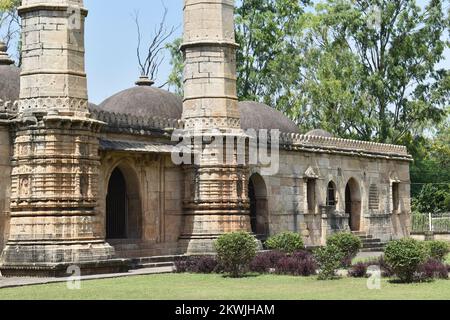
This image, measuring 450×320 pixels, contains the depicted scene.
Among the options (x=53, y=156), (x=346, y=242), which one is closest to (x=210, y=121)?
(x=346, y=242)

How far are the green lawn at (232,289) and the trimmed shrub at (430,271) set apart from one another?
294 millimetres

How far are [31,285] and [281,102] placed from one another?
83.4 feet

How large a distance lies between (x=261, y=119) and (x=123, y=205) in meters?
6.62

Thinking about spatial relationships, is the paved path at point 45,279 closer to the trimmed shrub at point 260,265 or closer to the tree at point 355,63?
the trimmed shrub at point 260,265

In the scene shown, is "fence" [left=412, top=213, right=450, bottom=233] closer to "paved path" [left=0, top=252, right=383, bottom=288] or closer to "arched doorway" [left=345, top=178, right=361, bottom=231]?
"arched doorway" [left=345, top=178, right=361, bottom=231]

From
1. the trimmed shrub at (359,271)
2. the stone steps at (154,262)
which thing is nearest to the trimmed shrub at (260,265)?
the trimmed shrub at (359,271)

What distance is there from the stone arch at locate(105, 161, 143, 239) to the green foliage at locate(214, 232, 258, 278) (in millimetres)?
3825

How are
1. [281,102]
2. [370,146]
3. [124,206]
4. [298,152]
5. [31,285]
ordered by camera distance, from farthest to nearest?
1. [281,102]
2. [370,146]
3. [298,152]
4. [124,206]
5. [31,285]

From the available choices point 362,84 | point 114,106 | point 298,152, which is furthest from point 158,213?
point 362,84

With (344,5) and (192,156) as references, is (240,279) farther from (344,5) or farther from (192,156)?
(344,5)

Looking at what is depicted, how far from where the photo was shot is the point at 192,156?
65.7ft

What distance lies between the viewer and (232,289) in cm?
1352

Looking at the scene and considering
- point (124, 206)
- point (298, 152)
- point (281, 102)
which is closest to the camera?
point (124, 206)

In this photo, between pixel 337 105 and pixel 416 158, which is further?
pixel 416 158
